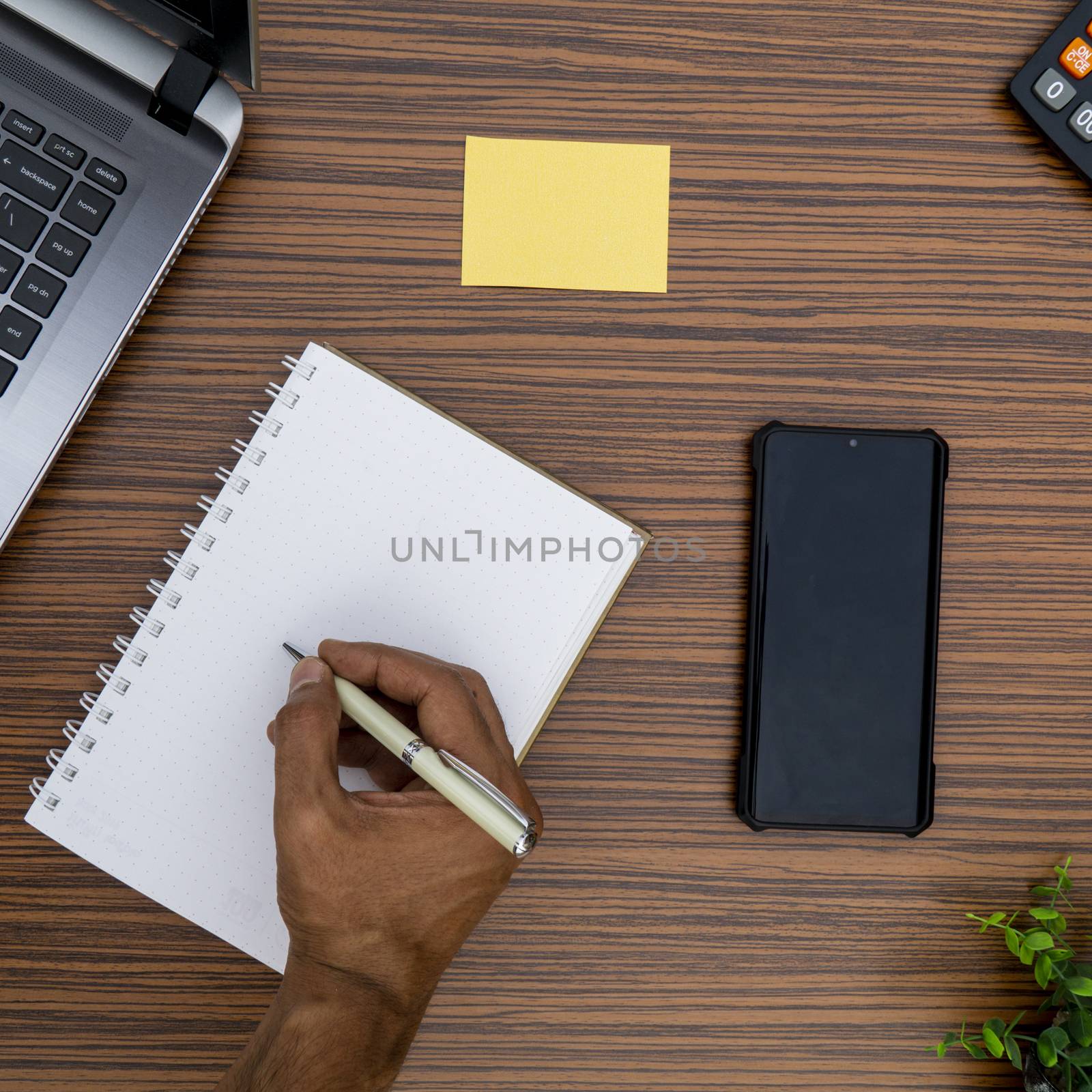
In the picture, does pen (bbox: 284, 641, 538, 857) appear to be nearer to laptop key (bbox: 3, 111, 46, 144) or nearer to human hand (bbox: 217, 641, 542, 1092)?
human hand (bbox: 217, 641, 542, 1092)

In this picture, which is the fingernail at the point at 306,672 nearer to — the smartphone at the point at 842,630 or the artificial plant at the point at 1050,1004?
the smartphone at the point at 842,630

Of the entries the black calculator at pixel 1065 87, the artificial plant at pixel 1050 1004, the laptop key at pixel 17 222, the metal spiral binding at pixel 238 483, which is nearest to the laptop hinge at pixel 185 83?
the laptop key at pixel 17 222

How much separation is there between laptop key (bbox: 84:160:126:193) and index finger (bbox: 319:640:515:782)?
0.99 ft

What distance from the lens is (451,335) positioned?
57cm

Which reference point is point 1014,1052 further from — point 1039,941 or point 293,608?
point 293,608

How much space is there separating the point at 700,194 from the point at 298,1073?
57 cm

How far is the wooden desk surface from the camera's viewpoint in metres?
0.56

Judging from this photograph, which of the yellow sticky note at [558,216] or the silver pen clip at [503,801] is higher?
the yellow sticky note at [558,216]

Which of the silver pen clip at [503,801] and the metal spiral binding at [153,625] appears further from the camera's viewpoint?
the metal spiral binding at [153,625]

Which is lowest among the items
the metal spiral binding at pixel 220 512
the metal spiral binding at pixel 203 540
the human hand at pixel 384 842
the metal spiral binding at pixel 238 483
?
the human hand at pixel 384 842

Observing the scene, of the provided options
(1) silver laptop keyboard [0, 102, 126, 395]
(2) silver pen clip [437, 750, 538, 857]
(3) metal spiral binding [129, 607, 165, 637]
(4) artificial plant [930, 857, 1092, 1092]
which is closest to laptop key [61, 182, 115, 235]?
(1) silver laptop keyboard [0, 102, 126, 395]

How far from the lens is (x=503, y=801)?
457 millimetres

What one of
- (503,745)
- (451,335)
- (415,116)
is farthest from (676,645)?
(415,116)

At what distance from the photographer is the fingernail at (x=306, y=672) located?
0.49m
